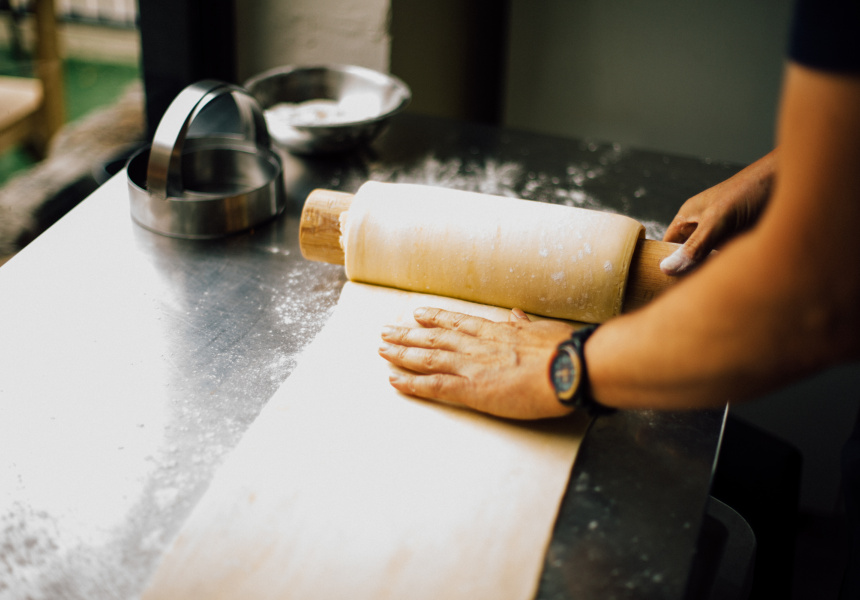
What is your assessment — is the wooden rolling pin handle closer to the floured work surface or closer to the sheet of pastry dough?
the sheet of pastry dough

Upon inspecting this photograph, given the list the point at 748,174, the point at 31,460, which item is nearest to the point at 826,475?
the point at 748,174

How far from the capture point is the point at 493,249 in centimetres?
109

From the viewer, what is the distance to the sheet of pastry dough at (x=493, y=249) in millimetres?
1063

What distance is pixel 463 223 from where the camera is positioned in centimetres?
112

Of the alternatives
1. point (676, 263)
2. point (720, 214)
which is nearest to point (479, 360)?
point (676, 263)

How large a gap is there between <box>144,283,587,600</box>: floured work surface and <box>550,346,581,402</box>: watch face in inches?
3.6

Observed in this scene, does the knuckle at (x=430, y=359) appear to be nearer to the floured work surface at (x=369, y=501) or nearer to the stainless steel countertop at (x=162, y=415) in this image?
the floured work surface at (x=369, y=501)

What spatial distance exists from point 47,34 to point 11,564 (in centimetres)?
272

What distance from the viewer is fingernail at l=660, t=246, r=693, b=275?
3.48 feet

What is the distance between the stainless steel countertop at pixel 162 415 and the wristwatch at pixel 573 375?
0.31 feet

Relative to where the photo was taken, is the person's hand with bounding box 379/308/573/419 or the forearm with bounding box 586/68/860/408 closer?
the forearm with bounding box 586/68/860/408

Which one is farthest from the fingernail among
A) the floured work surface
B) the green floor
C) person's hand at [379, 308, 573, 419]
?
the green floor

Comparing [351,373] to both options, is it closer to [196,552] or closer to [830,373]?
[196,552]

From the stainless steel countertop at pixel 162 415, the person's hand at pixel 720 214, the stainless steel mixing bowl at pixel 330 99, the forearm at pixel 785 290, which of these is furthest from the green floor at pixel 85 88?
the forearm at pixel 785 290
